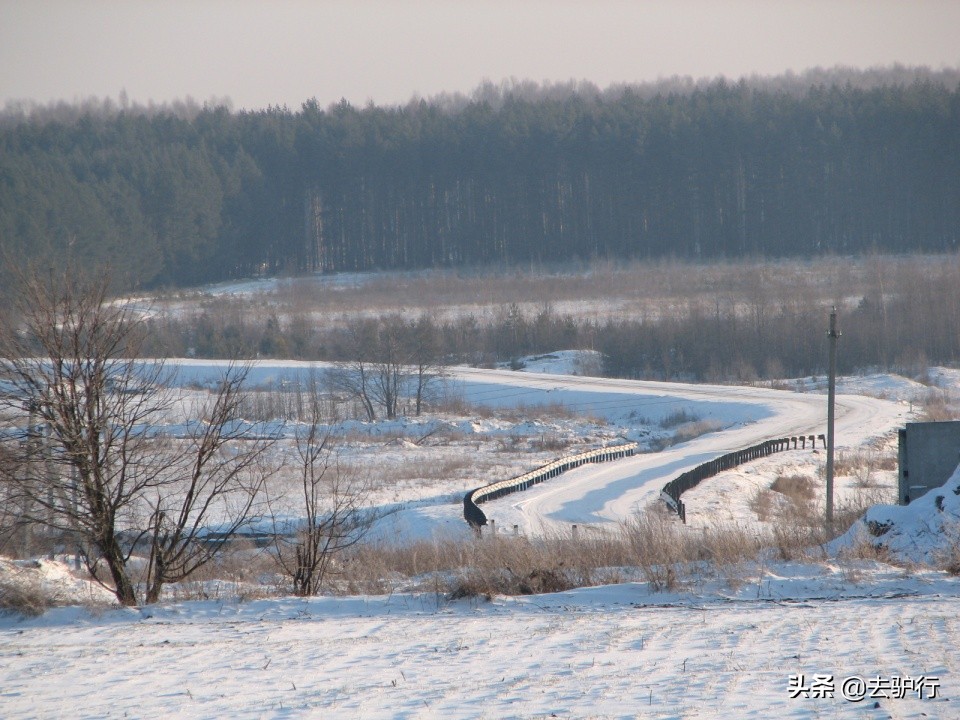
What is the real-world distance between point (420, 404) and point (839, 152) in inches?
2443

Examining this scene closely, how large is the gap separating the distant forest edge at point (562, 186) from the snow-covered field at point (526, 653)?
8168 centimetres

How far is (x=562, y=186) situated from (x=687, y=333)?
35.7 metres

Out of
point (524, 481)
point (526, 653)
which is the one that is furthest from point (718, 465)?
point (526, 653)

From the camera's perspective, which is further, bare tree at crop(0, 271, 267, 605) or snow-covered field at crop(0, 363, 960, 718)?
bare tree at crop(0, 271, 267, 605)

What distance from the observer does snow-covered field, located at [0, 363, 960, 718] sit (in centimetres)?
693

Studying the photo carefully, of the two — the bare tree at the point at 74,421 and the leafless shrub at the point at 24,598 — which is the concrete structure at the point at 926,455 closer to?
the bare tree at the point at 74,421

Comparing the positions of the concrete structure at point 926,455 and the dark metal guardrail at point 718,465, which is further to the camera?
the dark metal guardrail at point 718,465

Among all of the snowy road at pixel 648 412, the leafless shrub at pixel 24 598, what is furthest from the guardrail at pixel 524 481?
the leafless shrub at pixel 24 598

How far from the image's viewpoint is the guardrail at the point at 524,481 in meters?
24.6

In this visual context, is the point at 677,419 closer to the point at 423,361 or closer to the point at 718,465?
the point at 423,361

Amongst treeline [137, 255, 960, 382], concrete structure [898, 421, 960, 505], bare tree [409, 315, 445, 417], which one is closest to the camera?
concrete structure [898, 421, 960, 505]

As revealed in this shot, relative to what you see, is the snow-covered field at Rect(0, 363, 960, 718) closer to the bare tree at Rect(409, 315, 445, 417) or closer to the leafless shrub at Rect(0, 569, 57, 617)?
the leafless shrub at Rect(0, 569, 57, 617)

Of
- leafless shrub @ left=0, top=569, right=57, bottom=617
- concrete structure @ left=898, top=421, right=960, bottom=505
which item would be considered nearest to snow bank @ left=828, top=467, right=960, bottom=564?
concrete structure @ left=898, top=421, right=960, bottom=505

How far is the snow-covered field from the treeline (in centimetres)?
4579
